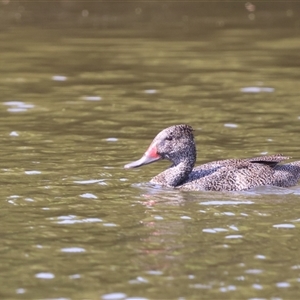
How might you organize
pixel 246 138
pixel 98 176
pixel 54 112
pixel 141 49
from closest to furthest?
pixel 98 176 < pixel 246 138 < pixel 54 112 < pixel 141 49

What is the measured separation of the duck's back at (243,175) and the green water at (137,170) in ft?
0.69

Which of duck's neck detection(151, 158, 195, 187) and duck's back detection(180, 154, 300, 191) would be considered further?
duck's neck detection(151, 158, 195, 187)

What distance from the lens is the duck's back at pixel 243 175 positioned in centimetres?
1225

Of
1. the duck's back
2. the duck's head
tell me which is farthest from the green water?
the duck's head

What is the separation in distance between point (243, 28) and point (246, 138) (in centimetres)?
1429

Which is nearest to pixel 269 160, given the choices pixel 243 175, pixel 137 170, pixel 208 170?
pixel 243 175

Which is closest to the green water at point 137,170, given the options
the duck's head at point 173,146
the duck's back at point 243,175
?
the duck's back at point 243,175

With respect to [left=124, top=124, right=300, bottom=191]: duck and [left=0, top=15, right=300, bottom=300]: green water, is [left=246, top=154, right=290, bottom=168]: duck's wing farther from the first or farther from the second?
[left=0, top=15, right=300, bottom=300]: green water

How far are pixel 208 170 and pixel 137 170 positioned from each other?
4.72ft

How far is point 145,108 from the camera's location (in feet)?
60.4

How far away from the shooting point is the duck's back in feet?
40.2

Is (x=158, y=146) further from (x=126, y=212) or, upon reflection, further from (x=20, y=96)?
(x=20, y=96)

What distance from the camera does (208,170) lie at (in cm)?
1257

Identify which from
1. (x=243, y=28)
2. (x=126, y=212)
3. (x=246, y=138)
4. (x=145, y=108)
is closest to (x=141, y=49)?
(x=243, y=28)
